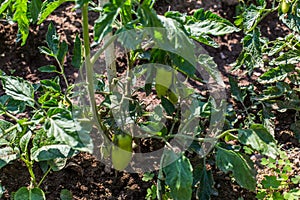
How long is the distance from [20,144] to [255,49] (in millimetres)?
1006

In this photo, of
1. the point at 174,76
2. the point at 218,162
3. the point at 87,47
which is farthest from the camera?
the point at 174,76

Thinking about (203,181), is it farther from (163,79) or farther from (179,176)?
(163,79)

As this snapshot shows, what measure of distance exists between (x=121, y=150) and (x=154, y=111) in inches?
7.8

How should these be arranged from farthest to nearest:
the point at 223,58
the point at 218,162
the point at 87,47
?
the point at 223,58
the point at 218,162
the point at 87,47

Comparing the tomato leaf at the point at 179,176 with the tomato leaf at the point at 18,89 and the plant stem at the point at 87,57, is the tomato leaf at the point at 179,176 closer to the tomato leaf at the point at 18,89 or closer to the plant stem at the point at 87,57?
the plant stem at the point at 87,57

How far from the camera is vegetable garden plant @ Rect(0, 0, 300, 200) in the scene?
161cm

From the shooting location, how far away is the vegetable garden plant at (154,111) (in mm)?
1609

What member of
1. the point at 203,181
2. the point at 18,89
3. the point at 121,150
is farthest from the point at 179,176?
the point at 18,89

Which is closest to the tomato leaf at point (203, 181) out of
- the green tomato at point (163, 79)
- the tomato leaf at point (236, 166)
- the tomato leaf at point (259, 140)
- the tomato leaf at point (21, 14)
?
the tomato leaf at point (236, 166)

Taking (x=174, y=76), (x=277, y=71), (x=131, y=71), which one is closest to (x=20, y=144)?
(x=131, y=71)

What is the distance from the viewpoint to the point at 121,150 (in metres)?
1.99

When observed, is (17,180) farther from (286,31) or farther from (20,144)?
(286,31)

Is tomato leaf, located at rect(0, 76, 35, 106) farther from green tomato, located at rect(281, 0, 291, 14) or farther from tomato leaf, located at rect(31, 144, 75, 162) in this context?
green tomato, located at rect(281, 0, 291, 14)

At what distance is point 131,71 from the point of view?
2.00 m
